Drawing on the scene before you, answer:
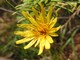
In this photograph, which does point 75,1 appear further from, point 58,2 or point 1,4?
point 1,4

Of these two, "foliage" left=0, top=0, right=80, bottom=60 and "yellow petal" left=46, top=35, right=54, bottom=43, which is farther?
"foliage" left=0, top=0, right=80, bottom=60

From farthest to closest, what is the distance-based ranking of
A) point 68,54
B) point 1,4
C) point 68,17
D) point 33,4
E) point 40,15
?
point 1,4
point 68,54
point 68,17
point 33,4
point 40,15

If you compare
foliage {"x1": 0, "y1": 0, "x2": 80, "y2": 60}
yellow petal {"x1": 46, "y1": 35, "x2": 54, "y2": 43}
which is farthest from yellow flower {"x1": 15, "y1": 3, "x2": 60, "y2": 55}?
foliage {"x1": 0, "y1": 0, "x2": 80, "y2": 60}

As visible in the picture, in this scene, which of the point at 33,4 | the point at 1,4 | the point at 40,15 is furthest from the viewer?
the point at 1,4

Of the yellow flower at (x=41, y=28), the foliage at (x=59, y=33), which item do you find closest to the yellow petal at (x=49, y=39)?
the yellow flower at (x=41, y=28)

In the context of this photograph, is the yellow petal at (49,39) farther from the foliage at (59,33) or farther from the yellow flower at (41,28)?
the foliage at (59,33)

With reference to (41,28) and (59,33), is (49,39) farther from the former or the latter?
(59,33)

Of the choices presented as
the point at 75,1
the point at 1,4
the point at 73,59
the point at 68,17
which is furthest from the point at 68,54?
the point at 1,4

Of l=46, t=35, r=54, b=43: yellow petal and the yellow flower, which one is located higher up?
the yellow flower

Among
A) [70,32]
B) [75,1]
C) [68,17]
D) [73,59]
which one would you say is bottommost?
[73,59]

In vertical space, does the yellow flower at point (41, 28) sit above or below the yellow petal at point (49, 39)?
above

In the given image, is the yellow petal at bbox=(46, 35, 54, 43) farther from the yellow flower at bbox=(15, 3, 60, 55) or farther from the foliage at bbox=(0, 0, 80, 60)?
the foliage at bbox=(0, 0, 80, 60)
